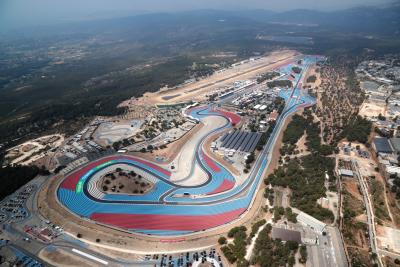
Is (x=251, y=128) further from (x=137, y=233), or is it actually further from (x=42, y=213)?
(x=42, y=213)

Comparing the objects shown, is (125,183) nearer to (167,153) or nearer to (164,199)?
(164,199)

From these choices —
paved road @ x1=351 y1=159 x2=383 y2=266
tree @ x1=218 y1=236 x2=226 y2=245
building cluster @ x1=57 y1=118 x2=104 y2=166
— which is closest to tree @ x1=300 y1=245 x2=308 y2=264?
paved road @ x1=351 y1=159 x2=383 y2=266

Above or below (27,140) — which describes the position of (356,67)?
above

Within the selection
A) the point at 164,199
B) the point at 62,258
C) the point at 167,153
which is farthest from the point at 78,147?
the point at 62,258

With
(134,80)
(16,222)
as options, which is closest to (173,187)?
(16,222)

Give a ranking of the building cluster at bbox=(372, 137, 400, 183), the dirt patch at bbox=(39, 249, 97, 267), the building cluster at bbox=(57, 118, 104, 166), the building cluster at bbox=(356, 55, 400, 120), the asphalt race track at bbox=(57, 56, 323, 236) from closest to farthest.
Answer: the dirt patch at bbox=(39, 249, 97, 267), the asphalt race track at bbox=(57, 56, 323, 236), the building cluster at bbox=(372, 137, 400, 183), the building cluster at bbox=(57, 118, 104, 166), the building cluster at bbox=(356, 55, 400, 120)

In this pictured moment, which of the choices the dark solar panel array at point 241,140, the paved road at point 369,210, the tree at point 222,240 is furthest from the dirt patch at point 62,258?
the dark solar panel array at point 241,140

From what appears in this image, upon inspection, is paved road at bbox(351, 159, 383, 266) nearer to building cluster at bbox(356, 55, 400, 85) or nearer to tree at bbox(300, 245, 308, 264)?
tree at bbox(300, 245, 308, 264)
